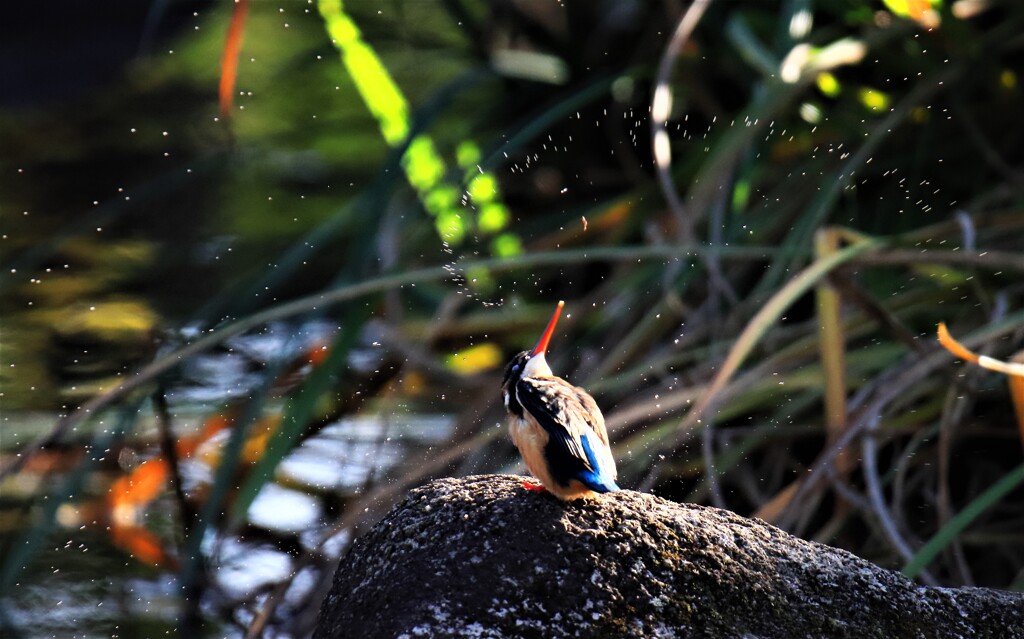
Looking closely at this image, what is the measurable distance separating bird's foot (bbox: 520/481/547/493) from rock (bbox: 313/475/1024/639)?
31mm

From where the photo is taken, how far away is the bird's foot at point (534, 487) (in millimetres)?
1382

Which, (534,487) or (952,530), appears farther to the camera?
(952,530)

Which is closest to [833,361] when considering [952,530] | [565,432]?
[952,530]

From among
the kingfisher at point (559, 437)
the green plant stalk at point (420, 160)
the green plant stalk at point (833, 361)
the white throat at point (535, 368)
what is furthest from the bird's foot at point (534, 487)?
the green plant stalk at point (420, 160)

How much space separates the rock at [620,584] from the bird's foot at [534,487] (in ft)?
0.10

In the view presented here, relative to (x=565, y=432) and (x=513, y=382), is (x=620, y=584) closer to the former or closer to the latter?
(x=565, y=432)

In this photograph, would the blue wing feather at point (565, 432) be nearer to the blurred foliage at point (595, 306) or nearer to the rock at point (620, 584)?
the rock at point (620, 584)

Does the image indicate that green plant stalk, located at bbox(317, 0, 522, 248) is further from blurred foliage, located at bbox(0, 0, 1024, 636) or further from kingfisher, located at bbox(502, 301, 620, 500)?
kingfisher, located at bbox(502, 301, 620, 500)

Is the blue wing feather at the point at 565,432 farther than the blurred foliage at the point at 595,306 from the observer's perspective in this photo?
No

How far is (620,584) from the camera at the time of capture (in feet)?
4.02

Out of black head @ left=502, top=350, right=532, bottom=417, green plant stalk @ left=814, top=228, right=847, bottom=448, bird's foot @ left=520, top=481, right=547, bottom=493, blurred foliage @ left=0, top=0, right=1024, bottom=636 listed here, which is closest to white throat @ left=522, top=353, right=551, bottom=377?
black head @ left=502, top=350, right=532, bottom=417

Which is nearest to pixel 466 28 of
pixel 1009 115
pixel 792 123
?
pixel 792 123

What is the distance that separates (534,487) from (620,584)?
204 millimetres

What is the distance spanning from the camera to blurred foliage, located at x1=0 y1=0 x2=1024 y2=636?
2.36 m
